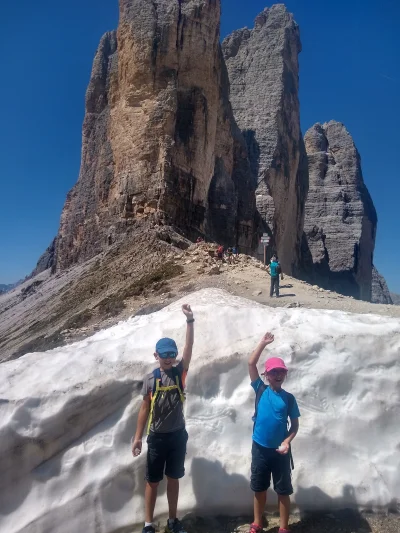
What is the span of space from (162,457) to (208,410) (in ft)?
2.28

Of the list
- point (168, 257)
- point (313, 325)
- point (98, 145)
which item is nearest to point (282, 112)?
point (98, 145)

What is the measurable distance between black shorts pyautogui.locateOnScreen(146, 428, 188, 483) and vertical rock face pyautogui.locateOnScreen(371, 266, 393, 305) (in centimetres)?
7657

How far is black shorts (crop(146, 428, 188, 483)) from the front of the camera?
11.3 feet

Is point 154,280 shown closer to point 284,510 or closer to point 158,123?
point 158,123

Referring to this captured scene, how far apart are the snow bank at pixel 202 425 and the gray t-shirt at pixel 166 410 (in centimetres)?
51

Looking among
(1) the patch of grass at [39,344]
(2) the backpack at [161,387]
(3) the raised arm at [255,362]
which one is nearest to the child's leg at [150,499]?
(2) the backpack at [161,387]

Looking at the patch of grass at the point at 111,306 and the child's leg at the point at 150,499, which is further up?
the patch of grass at the point at 111,306

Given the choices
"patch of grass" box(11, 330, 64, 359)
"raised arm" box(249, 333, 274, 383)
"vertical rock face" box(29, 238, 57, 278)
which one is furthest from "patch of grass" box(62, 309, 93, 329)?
"vertical rock face" box(29, 238, 57, 278)

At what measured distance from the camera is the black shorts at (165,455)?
3438 mm

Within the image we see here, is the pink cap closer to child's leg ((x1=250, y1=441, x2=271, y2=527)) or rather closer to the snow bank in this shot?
child's leg ((x1=250, y1=441, x2=271, y2=527))

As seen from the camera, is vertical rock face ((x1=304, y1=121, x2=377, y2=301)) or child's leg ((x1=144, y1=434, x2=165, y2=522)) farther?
vertical rock face ((x1=304, y1=121, x2=377, y2=301))

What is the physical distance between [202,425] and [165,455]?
573 millimetres

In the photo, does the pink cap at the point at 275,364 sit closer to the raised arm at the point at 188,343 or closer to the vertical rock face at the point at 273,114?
the raised arm at the point at 188,343

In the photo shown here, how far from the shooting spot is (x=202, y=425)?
3959 millimetres
